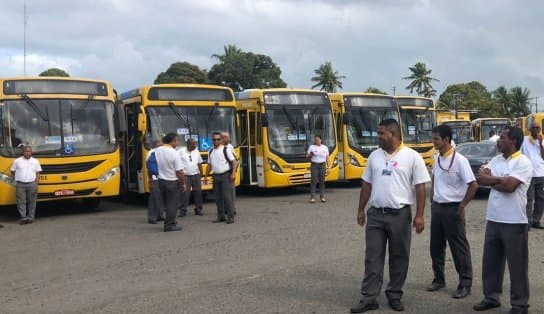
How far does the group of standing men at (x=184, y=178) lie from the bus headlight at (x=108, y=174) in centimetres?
120

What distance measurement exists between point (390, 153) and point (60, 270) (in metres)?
4.75

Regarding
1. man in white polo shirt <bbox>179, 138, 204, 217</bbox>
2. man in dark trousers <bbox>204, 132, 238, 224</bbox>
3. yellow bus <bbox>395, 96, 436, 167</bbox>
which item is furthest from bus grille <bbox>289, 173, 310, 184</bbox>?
yellow bus <bbox>395, 96, 436, 167</bbox>

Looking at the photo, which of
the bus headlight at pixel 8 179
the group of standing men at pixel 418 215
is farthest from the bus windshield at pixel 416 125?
the group of standing men at pixel 418 215

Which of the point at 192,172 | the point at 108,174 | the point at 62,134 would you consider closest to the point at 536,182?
the point at 192,172

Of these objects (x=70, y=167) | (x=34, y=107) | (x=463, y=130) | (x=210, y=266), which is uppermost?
(x=34, y=107)

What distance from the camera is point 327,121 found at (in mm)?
16578

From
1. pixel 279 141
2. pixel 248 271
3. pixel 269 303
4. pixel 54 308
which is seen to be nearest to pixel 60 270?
pixel 54 308

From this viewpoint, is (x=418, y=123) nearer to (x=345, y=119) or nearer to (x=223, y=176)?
(x=345, y=119)

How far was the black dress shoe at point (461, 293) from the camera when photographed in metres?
5.92

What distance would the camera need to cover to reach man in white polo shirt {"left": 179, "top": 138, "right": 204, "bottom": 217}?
1270 centimetres

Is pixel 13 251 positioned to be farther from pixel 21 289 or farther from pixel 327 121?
pixel 327 121

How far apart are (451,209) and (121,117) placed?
991 cm

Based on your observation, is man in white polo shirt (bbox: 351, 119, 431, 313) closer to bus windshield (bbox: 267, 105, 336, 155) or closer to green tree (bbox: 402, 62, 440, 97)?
bus windshield (bbox: 267, 105, 336, 155)

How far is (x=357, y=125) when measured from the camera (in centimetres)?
1773
